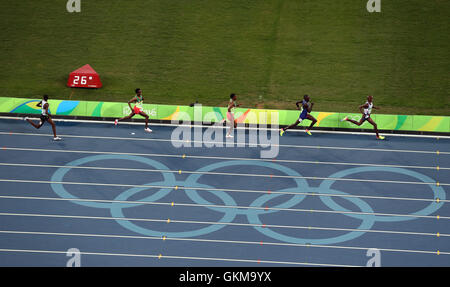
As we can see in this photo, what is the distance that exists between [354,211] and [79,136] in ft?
34.5

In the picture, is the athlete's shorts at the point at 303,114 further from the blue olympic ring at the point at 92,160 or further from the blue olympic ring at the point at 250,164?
the blue olympic ring at the point at 92,160

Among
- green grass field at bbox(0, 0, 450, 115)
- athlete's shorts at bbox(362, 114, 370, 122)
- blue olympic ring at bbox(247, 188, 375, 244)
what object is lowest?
blue olympic ring at bbox(247, 188, 375, 244)

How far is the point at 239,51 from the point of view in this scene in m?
28.0

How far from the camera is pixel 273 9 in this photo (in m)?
30.5

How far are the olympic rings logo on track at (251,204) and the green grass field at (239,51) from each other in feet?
14.5

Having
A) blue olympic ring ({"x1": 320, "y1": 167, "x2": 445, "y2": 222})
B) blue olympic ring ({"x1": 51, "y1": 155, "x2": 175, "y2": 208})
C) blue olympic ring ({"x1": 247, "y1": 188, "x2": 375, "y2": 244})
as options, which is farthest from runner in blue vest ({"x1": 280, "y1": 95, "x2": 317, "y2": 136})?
blue olympic ring ({"x1": 51, "y1": 155, "x2": 175, "y2": 208})

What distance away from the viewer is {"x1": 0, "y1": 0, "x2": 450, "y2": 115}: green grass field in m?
Answer: 25.5

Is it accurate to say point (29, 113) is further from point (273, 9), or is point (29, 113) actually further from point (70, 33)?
point (273, 9)

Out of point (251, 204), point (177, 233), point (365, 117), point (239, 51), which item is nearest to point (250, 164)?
point (251, 204)

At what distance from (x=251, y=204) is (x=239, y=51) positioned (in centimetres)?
1083

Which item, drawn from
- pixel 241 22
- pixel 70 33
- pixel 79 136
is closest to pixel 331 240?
pixel 79 136

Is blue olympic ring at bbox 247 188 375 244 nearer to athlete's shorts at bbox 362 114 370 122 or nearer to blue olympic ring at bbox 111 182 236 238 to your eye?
blue olympic ring at bbox 111 182 236 238

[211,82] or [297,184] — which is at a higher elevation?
[211,82]

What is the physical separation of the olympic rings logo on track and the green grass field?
441 cm
